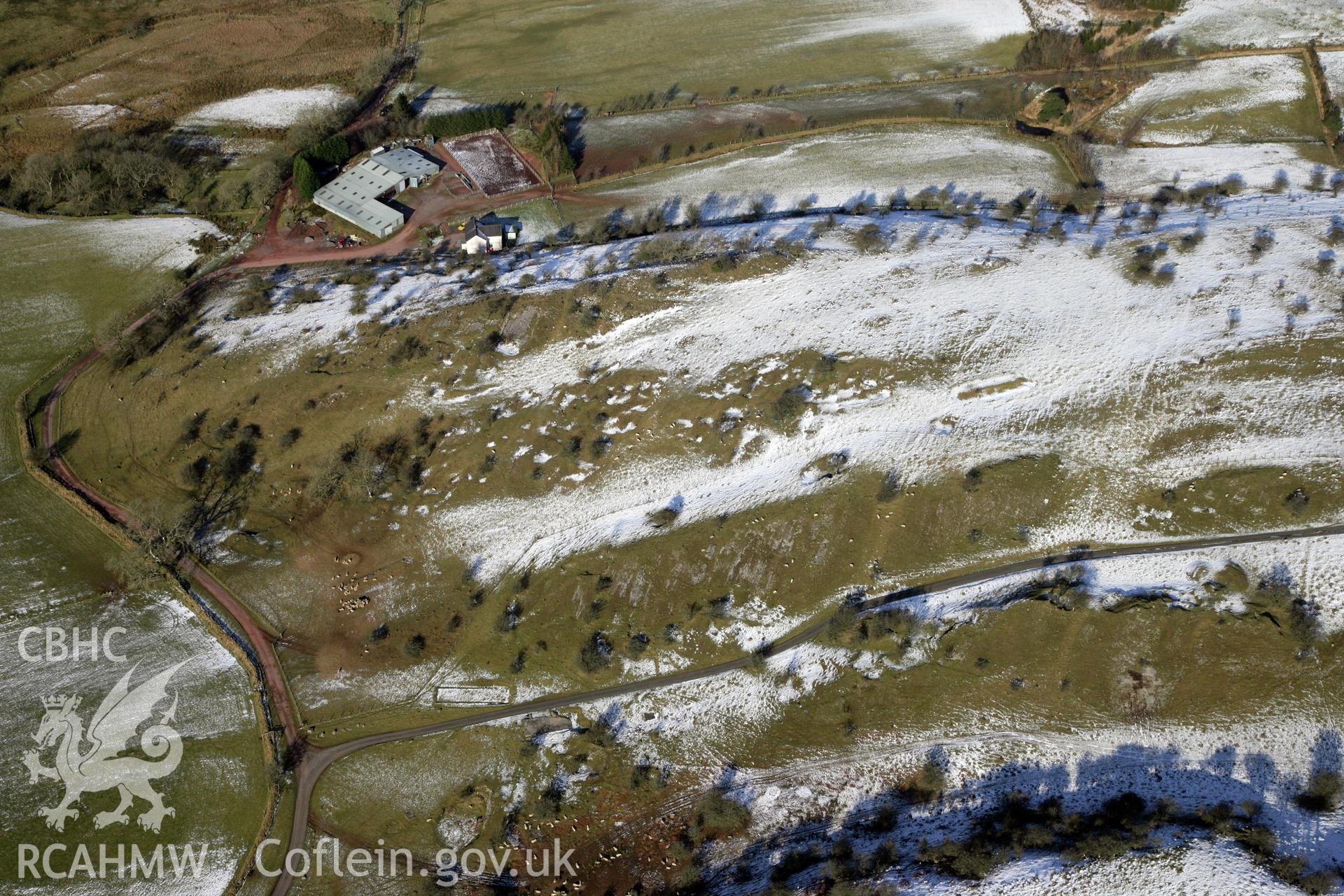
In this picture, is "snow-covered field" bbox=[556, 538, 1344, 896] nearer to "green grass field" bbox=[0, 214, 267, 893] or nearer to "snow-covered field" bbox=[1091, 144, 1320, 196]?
"green grass field" bbox=[0, 214, 267, 893]

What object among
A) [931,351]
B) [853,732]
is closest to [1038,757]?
[853,732]

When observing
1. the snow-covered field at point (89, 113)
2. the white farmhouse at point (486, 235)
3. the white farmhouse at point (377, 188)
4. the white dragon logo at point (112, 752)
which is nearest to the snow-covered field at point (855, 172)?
the white farmhouse at point (486, 235)

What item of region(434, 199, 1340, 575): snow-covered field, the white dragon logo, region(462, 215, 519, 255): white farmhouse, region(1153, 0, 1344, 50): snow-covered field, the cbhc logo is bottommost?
the white dragon logo

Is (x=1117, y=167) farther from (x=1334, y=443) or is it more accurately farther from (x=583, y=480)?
(x=583, y=480)

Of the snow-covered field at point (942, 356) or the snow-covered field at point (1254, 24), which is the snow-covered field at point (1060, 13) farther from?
the snow-covered field at point (942, 356)

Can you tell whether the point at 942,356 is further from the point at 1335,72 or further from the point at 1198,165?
the point at 1335,72

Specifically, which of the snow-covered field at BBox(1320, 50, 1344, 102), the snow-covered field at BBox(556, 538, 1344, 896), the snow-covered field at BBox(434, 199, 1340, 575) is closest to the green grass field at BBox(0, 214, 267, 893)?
the snow-covered field at BBox(434, 199, 1340, 575)
